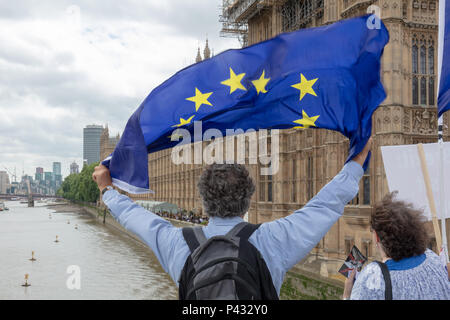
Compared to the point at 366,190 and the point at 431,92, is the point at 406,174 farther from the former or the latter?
the point at 431,92

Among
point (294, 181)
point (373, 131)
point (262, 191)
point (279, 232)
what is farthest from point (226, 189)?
point (262, 191)

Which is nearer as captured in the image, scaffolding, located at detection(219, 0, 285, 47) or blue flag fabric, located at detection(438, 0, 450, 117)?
blue flag fabric, located at detection(438, 0, 450, 117)

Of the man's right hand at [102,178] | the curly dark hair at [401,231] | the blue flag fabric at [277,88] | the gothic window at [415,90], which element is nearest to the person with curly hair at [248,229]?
the curly dark hair at [401,231]

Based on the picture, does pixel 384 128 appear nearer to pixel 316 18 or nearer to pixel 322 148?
pixel 322 148

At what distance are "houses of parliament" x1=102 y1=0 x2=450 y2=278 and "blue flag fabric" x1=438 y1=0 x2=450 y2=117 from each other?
9.80 meters

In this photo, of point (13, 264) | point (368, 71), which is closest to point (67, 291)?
point (13, 264)

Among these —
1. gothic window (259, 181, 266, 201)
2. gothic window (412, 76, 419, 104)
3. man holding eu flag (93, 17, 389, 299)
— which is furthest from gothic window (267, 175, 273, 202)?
man holding eu flag (93, 17, 389, 299)

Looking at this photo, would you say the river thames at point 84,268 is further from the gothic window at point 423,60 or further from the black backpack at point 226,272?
the black backpack at point 226,272

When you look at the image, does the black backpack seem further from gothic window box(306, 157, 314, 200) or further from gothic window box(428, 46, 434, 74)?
gothic window box(306, 157, 314, 200)

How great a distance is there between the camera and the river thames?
25125 mm

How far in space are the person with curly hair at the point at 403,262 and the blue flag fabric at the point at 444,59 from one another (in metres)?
2.62

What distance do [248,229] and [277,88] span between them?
8.43 ft

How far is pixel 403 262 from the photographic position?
2.60 meters
